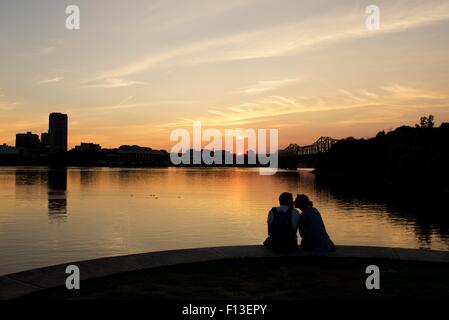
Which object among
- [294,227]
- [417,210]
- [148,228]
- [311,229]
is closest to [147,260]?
[294,227]

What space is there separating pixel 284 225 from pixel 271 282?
2477mm

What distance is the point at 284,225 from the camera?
12.7 m

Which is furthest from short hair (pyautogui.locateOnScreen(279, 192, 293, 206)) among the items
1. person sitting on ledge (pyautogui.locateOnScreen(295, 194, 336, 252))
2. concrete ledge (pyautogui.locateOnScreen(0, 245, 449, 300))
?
concrete ledge (pyautogui.locateOnScreen(0, 245, 449, 300))

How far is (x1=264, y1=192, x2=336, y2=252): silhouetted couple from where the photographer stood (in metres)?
12.7

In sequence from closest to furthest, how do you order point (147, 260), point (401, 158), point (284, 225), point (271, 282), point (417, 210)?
point (271, 282)
point (147, 260)
point (284, 225)
point (417, 210)
point (401, 158)

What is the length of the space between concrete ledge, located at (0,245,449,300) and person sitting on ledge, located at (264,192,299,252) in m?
0.24

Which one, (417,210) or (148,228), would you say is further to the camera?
(417,210)

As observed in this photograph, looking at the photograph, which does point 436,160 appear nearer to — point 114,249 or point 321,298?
point 114,249

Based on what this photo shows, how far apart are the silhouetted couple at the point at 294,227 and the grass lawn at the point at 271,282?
1.81 feet

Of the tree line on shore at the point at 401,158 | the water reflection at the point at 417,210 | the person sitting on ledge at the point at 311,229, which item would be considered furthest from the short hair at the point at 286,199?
the tree line on shore at the point at 401,158

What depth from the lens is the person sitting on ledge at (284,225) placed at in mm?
12633

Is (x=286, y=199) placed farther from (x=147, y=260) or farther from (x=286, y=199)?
(x=147, y=260)

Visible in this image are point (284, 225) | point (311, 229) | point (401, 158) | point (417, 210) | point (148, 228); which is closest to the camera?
point (284, 225)

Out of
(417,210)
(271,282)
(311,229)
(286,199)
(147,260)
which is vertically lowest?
(417,210)
